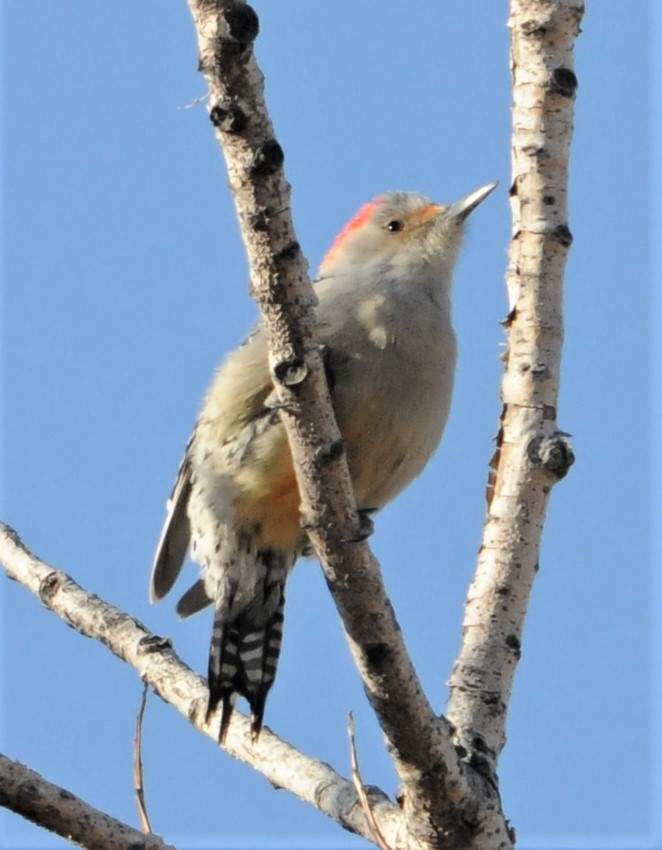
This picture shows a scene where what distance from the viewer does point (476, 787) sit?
498 centimetres

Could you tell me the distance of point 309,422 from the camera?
15.2 feet

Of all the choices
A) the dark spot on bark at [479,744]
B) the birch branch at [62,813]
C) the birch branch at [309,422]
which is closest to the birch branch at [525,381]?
the dark spot on bark at [479,744]

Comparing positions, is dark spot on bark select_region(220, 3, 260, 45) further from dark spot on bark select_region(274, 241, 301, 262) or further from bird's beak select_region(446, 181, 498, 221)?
bird's beak select_region(446, 181, 498, 221)

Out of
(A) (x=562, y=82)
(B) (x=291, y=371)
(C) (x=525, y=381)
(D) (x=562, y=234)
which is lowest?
(B) (x=291, y=371)

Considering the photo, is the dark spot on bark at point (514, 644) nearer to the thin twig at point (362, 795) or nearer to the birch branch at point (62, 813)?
the thin twig at point (362, 795)

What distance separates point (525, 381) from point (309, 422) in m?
1.53

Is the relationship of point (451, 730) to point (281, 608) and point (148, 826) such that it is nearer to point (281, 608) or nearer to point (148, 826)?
point (148, 826)

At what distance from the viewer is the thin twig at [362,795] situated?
187 inches

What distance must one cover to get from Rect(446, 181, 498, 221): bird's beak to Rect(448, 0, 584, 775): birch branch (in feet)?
4.84

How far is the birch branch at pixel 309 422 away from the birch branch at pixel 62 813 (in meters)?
0.94

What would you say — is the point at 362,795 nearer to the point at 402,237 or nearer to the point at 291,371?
the point at 291,371

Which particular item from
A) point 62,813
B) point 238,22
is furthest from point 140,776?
point 238,22

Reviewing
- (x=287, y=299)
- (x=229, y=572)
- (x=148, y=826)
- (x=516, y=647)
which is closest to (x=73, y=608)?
(x=229, y=572)

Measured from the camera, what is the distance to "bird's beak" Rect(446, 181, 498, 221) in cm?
764
